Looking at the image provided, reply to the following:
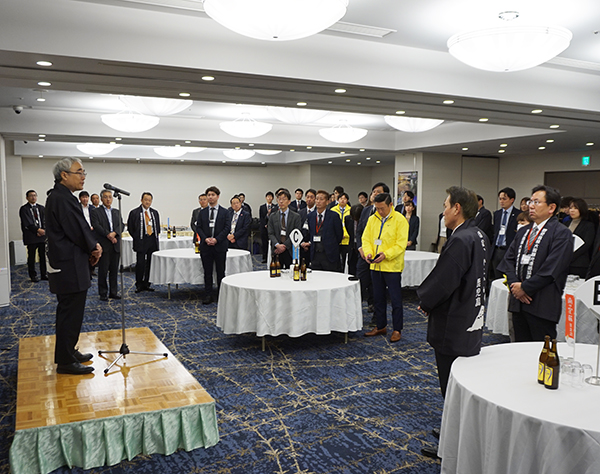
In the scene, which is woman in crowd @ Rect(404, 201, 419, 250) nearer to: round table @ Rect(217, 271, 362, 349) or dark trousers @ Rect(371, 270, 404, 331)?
dark trousers @ Rect(371, 270, 404, 331)

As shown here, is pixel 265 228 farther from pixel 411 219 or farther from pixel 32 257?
pixel 32 257

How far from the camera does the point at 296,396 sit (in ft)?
13.8

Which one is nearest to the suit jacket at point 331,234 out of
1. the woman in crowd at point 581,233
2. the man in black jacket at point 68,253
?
the woman in crowd at point 581,233

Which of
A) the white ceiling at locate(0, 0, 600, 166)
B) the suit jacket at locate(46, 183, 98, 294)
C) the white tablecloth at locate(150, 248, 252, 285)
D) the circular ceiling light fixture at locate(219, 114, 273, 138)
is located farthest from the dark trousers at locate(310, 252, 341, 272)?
the suit jacket at locate(46, 183, 98, 294)

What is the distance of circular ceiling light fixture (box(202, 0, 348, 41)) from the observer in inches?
129

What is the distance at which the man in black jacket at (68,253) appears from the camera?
3.52 metres

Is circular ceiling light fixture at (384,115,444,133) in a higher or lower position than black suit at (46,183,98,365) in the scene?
higher

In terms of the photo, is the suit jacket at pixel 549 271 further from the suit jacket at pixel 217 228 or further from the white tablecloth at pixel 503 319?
the suit jacket at pixel 217 228

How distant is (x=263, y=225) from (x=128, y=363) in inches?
360

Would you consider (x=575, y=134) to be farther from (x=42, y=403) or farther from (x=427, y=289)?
(x=42, y=403)

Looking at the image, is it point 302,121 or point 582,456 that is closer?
point 582,456

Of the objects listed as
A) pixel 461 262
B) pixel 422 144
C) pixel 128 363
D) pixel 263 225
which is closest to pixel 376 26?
pixel 461 262

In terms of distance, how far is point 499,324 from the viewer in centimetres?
550

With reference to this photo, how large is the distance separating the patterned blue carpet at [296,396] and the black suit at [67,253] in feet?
2.84
